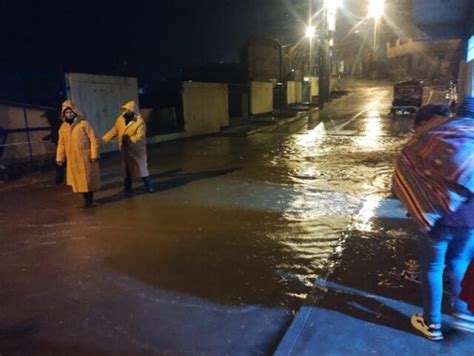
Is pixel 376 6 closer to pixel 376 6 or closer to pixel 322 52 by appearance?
pixel 376 6

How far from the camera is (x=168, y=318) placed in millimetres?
3775

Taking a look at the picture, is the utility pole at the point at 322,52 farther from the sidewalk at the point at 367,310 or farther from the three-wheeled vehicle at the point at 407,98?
the sidewalk at the point at 367,310

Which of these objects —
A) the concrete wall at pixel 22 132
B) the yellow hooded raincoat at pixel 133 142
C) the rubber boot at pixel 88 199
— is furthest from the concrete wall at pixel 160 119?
the rubber boot at pixel 88 199

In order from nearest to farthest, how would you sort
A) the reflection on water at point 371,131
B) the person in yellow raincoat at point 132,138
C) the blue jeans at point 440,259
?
the blue jeans at point 440,259 → the person in yellow raincoat at point 132,138 → the reflection on water at point 371,131

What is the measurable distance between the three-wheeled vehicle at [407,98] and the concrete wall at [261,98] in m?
7.72

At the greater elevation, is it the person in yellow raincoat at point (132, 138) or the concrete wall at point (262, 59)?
the concrete wall at point (262, 59)

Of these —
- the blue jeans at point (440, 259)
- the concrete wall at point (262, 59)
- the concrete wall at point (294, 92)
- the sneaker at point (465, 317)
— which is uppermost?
the concrete wall at point (262, 59)

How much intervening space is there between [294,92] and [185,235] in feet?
100

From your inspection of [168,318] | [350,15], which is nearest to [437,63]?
[350,15]

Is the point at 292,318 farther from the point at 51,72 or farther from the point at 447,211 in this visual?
the point at 51,72

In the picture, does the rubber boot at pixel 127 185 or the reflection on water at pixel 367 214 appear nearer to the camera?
the reflection on water at pixel 367 214

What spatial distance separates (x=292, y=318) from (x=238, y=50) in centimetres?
3470

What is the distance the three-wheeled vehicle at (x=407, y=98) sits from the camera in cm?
2639

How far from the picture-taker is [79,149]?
6.91m
